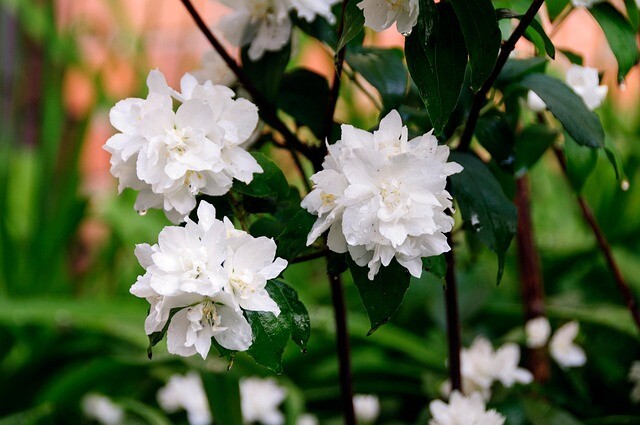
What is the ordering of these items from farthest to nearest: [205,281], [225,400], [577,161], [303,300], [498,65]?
1. [303,300]
2. [225,400]
3. [577,161]
4. [498,65]
5. [205,281]

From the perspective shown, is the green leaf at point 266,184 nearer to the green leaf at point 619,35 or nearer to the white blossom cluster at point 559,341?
the green leaf at point 619,35

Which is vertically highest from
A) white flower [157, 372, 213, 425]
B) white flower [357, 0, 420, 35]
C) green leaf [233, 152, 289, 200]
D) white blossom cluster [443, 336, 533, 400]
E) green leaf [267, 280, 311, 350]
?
white flower [357, 0, 420, 35]

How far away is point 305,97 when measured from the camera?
75cm

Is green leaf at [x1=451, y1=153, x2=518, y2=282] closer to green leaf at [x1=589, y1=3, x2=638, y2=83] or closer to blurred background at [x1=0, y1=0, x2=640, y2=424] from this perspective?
green leaf at [x1=589, y1=3, x2=638, y2=83]

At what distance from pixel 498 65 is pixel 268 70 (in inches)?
9.2

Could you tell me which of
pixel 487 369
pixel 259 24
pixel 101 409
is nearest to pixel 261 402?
pixel 101 409

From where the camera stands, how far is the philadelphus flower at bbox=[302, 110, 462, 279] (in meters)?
0.49

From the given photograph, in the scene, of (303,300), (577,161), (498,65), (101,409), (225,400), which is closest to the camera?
(498,65)

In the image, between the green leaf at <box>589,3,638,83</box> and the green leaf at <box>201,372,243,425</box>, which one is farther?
the green leaf at <box>201,372,243,425</box>

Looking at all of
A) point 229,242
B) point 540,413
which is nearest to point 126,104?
point 229,242

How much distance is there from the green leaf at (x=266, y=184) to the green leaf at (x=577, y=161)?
0.26 meters

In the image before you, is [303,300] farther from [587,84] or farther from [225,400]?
[587,84]

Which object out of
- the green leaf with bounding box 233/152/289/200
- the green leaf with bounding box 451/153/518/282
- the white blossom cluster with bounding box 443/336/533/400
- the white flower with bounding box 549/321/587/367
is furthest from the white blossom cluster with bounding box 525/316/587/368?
the green leaf with bounding box 233/152/289/200

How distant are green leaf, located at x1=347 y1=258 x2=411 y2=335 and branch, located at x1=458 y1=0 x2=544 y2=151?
160mm
